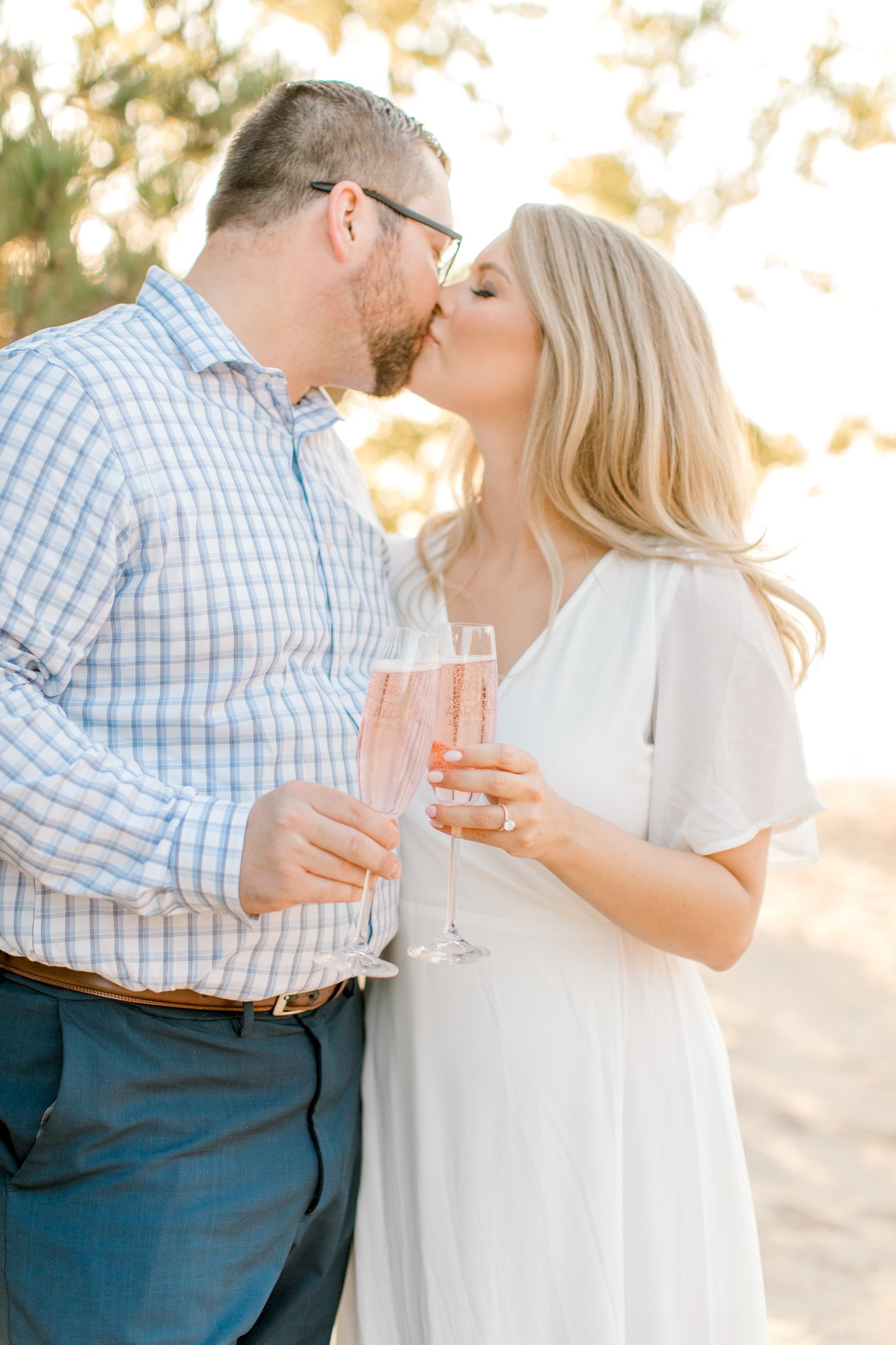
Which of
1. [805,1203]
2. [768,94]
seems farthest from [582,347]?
[768,94]

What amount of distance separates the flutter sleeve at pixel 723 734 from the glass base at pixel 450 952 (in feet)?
2.12

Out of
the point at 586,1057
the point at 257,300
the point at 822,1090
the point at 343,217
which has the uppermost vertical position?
the point at 343,217

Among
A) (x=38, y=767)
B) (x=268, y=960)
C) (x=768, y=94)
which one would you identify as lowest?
(x=268, y=960)

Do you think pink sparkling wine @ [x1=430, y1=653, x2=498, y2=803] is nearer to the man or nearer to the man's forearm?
the man

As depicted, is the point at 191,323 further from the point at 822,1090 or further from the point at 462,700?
Result: the point at 822,1090

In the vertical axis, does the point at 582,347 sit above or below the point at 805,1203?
above

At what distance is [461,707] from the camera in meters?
1.94

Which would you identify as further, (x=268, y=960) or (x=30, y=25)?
(x=30, y=25)

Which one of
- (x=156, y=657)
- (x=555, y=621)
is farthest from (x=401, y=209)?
(x=156, y=657)

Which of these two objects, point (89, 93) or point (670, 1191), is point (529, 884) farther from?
point (89, 93)

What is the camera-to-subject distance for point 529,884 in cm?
260

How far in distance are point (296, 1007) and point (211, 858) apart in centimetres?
53

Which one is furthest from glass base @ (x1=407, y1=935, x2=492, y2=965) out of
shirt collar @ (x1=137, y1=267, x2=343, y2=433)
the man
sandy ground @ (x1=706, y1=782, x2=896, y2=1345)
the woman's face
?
sandy ground @ (x1=706, y1=782, x2=896, y2=1345)

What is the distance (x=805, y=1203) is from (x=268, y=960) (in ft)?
14.0
